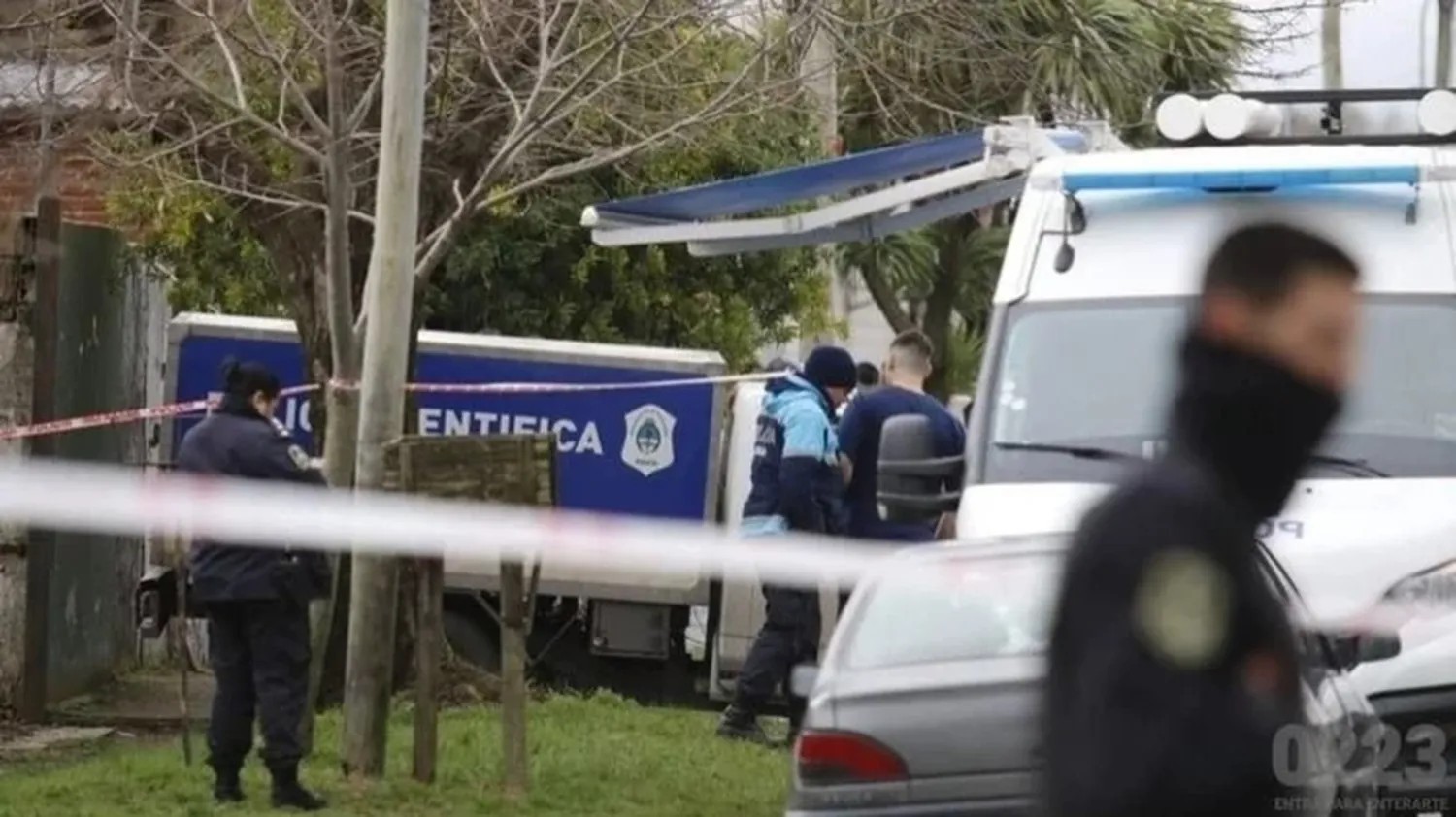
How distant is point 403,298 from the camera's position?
10570 millimetres

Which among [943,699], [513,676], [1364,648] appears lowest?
[513,676]

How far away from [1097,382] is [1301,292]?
19.6 ft

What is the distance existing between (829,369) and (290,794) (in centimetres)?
394

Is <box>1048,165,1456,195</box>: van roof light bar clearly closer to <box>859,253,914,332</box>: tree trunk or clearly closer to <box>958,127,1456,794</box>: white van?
<box>958,127,1456,794</box>: white van

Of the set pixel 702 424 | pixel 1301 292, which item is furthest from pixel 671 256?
pixel 1301 292

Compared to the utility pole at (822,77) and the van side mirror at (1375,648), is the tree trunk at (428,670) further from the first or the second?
the van side mirror at (1375,648)

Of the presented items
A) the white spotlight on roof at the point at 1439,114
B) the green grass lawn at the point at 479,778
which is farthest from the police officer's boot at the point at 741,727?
the white spotlight on roof at the point at 1439,114

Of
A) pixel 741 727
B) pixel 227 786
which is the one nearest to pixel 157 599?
pixel 227 786

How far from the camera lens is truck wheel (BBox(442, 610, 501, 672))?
49.7 ft

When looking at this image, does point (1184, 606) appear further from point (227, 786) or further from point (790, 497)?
point (790, 497)

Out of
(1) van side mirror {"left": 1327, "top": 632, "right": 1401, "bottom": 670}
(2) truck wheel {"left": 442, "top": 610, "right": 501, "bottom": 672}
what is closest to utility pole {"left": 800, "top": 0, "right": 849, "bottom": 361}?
(2) truck wheel {"left": 442, "top": 610, "right": 501, "bottom": 672}

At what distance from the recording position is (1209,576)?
3.44m

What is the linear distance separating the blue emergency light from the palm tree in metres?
3.09

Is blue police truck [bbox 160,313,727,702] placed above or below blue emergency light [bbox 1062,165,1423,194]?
below
